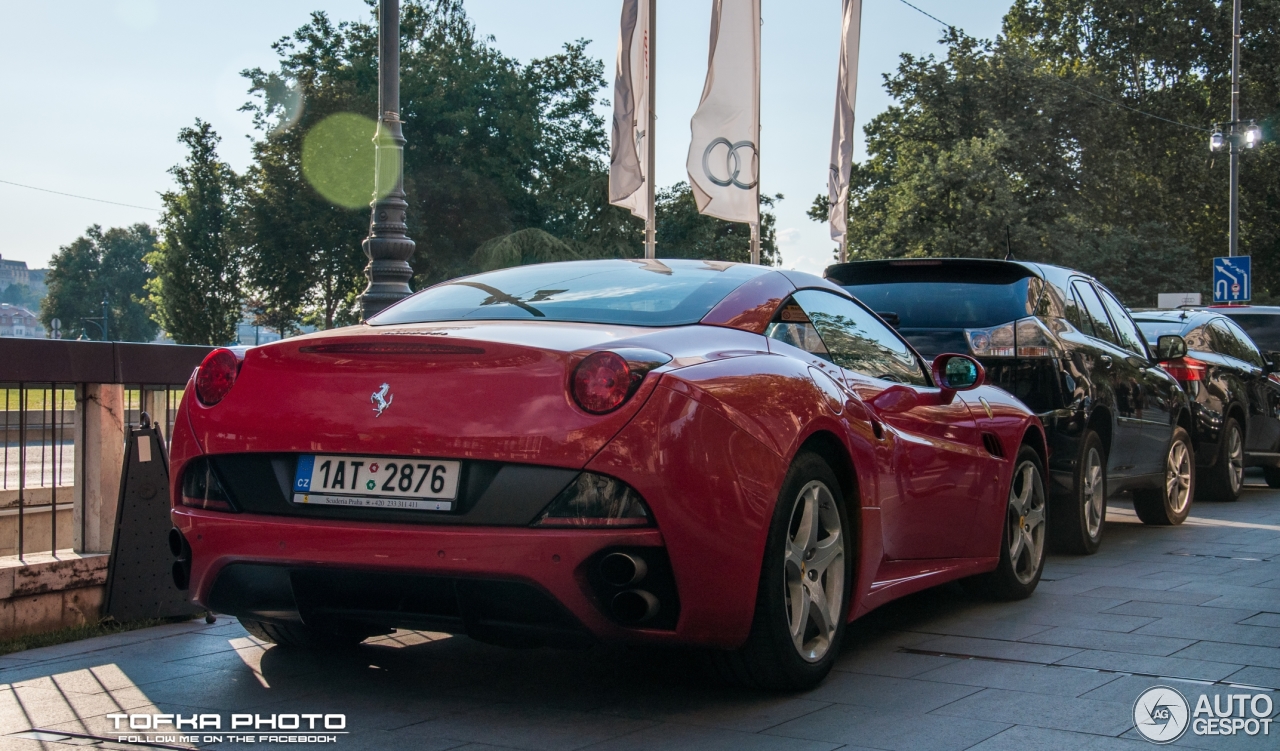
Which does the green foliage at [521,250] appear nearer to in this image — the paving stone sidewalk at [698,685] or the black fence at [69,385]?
the black fence at [69,385]

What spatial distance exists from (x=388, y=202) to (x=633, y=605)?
6960mm

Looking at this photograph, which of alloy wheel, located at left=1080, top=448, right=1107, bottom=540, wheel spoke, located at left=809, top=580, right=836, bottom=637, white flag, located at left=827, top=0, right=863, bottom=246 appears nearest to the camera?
wheel spoke, located at left=809, top=580, right=836, bottom=637

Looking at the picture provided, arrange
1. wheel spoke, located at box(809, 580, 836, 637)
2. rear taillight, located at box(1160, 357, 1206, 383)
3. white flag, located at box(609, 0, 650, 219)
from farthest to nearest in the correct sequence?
white flag, located at box(609, 0, 650, 219) → rear taillight, located at box(1160, 357, 1206, 383) → wheel spoke, located at box(809, 580, 836, 637)

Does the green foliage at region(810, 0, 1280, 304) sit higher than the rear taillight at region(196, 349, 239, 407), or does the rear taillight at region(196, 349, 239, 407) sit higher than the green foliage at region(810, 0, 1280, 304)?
the green foliage at region(810, 0, 1280, 304)

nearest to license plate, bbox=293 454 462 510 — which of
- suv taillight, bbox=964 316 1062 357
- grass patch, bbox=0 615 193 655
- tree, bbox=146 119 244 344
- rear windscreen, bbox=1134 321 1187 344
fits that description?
grass patch, bbox=0 615 193 655

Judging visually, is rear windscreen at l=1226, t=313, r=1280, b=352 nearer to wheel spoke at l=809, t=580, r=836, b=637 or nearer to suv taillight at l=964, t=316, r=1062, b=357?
suv taillight at l=964, t=316, r=1062, b=357

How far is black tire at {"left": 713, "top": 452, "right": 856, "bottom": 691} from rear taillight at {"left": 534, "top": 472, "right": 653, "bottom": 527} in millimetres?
579

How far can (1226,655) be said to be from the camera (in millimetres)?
4988

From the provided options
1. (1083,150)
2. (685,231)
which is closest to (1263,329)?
(1083,150)

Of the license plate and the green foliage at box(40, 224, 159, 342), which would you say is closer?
the license plate

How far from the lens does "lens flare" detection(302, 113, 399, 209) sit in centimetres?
4953

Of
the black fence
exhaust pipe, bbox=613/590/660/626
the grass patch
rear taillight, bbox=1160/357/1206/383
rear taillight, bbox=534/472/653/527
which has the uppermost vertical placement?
rear taillight, bbox=1160/357/1206/383

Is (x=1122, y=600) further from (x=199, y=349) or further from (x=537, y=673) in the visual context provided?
(x=199, y=349)

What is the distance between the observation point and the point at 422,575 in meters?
3.78
